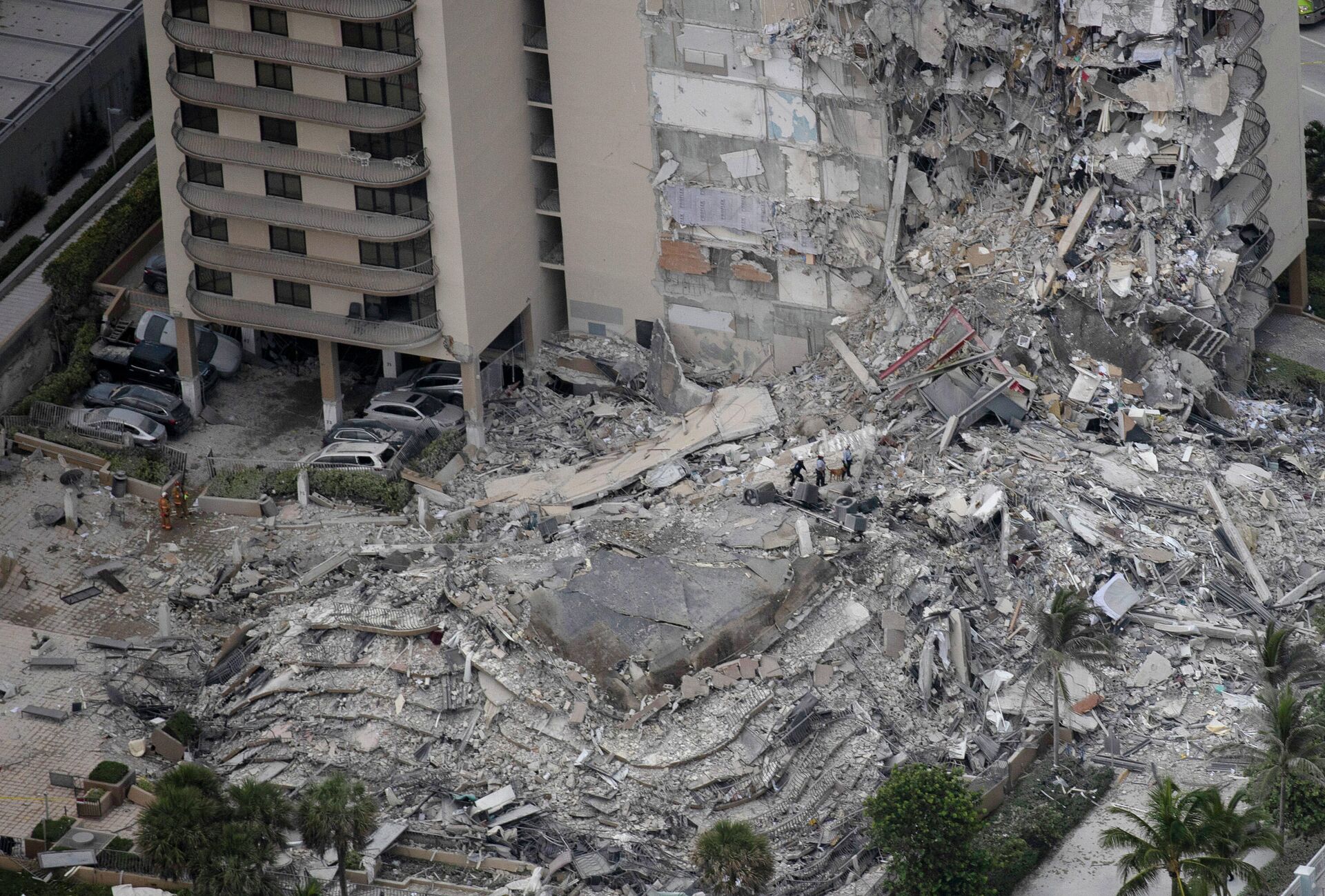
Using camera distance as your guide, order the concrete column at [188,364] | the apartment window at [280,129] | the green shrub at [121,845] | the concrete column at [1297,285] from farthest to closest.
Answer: the concrete column at [1297,285]
the concrete column at [188,364]
the apartment window at [280,129]
the green shrub at [121,845]

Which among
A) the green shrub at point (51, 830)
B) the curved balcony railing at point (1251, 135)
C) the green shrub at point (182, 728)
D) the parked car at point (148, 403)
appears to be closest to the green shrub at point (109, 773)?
the green shrub at point (51, 830)

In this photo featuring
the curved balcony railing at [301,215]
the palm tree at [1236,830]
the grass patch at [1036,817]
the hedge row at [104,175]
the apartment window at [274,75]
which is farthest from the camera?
the hedge row at [104,175]

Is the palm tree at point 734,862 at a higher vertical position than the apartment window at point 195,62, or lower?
lower

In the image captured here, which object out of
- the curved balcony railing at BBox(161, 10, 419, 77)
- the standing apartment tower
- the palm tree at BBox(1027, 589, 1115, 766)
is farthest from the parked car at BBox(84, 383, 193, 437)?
the palm tree at BBox(1027, 589, 1115, 766)

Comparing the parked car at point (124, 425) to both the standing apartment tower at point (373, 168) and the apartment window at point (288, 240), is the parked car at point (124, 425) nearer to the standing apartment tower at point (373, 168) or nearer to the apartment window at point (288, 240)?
the standing apartment tower at point (373, 168)

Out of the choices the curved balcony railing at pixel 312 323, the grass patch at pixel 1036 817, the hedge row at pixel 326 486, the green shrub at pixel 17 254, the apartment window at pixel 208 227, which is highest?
the apartment window at pixel 208 227

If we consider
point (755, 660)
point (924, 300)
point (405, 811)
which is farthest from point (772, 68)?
point (405, 811)

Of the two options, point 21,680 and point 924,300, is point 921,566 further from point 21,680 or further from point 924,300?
point 21,680
